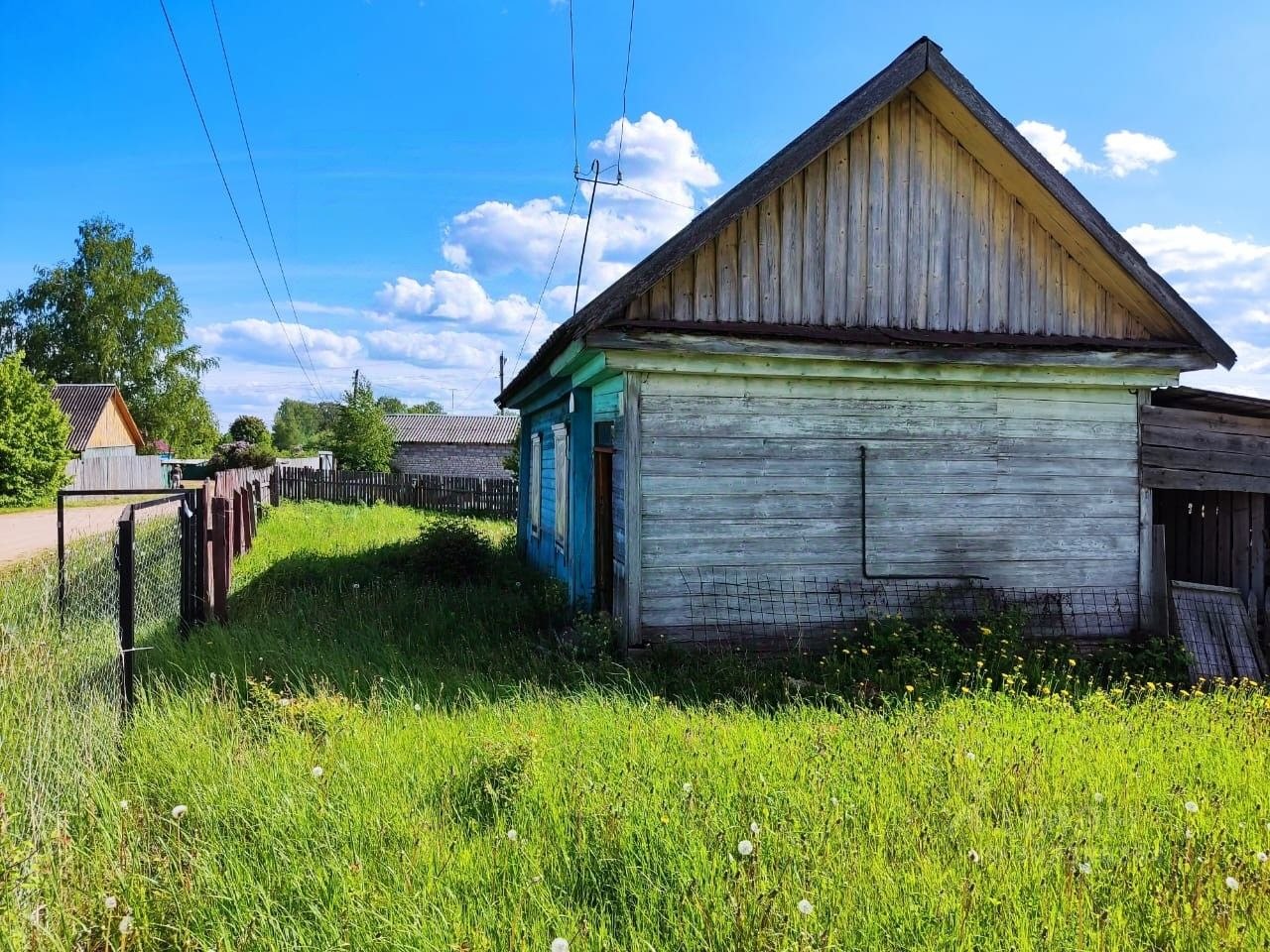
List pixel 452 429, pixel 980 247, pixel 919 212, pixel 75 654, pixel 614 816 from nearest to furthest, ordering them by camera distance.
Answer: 1. pixel 614 816
2. pixel 75 654
3. pixel 919 212
4. pixel 980 247
5. pixel 452 429

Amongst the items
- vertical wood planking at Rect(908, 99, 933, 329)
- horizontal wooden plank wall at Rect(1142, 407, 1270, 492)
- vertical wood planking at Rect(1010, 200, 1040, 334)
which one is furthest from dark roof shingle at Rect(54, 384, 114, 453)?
horizontal wooden plank wall at Rect(1142, 407, 1270, 492)

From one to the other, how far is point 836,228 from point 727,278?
45.9 inches

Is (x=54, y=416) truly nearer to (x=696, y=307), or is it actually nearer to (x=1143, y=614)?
(x=696, y=307)

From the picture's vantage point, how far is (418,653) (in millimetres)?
6594

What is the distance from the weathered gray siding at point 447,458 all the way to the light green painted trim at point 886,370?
38.5m

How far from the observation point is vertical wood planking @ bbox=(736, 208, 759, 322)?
6855 mm

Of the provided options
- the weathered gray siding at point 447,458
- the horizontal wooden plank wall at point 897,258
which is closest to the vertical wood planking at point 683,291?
the horizontal wooden plank wall at point 897,258

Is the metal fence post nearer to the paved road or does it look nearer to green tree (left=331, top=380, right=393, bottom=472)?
the paved road

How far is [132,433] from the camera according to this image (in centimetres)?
4069

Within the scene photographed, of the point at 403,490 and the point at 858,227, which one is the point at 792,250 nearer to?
the point at 858,227

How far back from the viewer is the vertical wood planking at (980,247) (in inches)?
289

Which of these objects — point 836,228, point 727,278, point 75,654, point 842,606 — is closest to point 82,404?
point 75,654

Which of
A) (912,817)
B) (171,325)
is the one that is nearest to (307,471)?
(171,325)

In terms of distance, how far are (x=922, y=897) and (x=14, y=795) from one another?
3703mm
